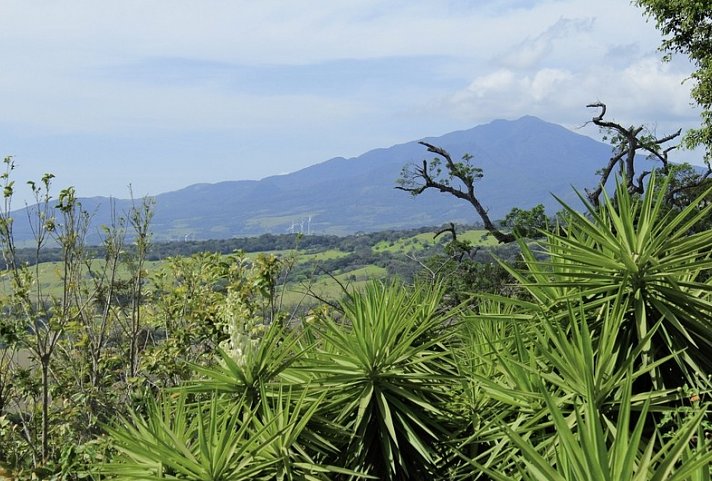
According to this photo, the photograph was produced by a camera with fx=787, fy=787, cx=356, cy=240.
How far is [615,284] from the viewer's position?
3301mm

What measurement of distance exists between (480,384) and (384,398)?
1.44 feet

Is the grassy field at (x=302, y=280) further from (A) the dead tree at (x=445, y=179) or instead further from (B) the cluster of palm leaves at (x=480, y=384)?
(A) the dead tree at (x=445, y=179)

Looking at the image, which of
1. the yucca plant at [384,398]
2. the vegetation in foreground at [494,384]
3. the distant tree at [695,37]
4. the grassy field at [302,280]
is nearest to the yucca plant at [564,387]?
the vegetation in foreground at [494,384]

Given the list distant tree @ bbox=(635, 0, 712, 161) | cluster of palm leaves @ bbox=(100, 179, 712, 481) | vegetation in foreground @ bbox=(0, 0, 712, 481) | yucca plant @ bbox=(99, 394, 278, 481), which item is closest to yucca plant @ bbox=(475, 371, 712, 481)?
vegetation in foreground @ bbox=(0, 0, 712, 481)

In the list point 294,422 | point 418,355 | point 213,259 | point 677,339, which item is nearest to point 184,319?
point 213,259

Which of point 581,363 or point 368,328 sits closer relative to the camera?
point 581,363

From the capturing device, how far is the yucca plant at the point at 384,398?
3555mm

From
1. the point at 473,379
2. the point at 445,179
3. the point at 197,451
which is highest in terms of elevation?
the point at 445,179

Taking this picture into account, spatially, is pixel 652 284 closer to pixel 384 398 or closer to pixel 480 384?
pixel 480 384

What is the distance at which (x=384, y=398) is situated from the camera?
3.55 meters

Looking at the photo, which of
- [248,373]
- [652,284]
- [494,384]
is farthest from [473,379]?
[248,373]

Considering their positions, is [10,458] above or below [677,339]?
below

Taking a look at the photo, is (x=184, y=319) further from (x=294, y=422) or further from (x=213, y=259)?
(x=294, y=422)

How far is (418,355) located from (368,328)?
1.50 feet
